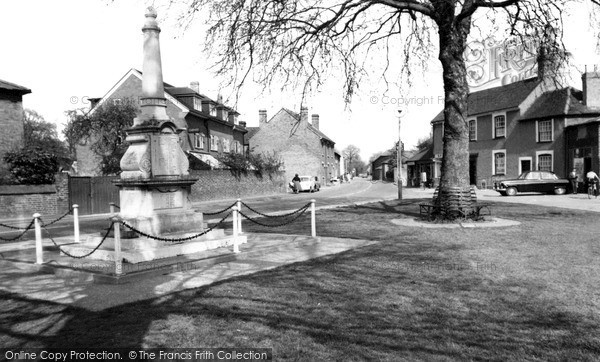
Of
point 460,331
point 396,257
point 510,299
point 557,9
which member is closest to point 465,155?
point 557,9

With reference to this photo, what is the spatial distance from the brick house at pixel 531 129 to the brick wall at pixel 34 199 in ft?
107

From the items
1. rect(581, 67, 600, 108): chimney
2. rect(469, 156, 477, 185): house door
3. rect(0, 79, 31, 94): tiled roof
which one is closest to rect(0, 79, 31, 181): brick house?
rect(0, 79, 31, 94): tiled roof

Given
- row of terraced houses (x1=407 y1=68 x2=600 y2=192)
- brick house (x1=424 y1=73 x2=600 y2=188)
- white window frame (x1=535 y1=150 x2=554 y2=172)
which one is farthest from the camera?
white window frame (x1=535 y1=150 x2=554 y2=172)

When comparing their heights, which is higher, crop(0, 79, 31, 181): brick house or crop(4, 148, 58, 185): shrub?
crop(0, 79, 31, 181): brick house

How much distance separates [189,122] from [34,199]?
18354 millimetres

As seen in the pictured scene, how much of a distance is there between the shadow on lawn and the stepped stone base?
229 cm

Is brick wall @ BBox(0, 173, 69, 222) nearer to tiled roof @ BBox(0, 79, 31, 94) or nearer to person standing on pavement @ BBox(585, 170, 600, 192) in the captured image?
tiled roof @ BBox(0, 79, 31, 94)

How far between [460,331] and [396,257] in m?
4.41

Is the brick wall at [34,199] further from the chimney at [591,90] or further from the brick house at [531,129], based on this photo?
the chimney at [591,90]

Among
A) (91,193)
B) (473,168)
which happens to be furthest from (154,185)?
(473,168)

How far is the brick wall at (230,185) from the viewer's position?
3397 cm

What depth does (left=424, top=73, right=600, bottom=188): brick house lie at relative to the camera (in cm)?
3603

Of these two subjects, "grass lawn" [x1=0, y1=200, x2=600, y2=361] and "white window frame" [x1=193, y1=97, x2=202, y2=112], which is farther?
"white window frame" [x1=193, y1=97, x2=202, y2=112]

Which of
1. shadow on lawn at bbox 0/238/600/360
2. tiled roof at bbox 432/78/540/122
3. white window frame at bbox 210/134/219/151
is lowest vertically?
shadow on lawn at bbox 0/238/600/360
